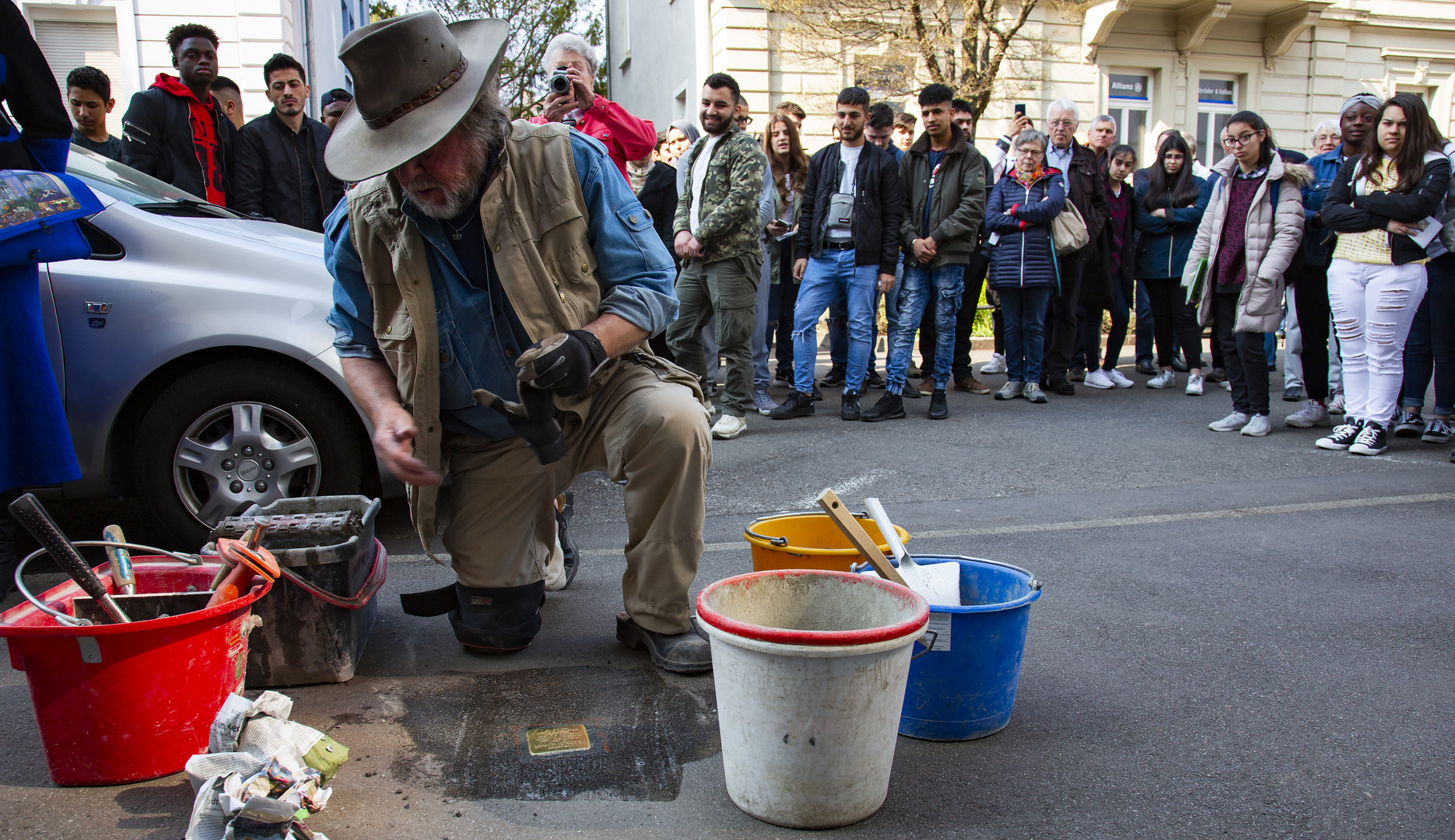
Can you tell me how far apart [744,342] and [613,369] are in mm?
3490

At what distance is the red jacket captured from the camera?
540 cm

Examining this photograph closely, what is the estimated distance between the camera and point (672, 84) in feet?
64.6

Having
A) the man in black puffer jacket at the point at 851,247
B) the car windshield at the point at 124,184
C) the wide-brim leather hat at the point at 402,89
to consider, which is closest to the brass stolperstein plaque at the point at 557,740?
the wide-brim leather hat at the point at 402,89

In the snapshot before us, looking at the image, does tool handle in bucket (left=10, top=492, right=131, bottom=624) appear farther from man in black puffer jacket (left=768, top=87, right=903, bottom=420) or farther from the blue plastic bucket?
man in black puffer jacket (left=768, top=87, right=903, bottom=420)

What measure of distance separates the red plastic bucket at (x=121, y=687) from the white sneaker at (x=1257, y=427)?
6.31m

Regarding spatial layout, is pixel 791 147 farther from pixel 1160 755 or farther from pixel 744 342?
pixel 1160 755

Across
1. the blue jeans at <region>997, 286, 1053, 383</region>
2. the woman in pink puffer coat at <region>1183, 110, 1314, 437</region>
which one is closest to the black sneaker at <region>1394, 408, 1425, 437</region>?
the woman in pink puffer coat at <region>1183, 110, 1314, 437</region>

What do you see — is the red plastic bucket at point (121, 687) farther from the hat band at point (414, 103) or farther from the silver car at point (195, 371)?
the silver car at point (195, 371)

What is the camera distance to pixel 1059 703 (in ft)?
8.98

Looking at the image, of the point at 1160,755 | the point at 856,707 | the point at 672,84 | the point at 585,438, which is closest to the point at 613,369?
the point at 585,438

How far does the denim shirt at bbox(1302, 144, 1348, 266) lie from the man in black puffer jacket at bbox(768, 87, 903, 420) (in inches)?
110

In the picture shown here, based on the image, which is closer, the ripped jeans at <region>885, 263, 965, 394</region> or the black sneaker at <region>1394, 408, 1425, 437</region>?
the black sneaker at <region>1394, 408, 1425, 437</region>

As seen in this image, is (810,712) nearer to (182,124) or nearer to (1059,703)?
(1059,703)

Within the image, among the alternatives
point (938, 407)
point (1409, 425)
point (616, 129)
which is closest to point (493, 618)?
point (616, 129)
